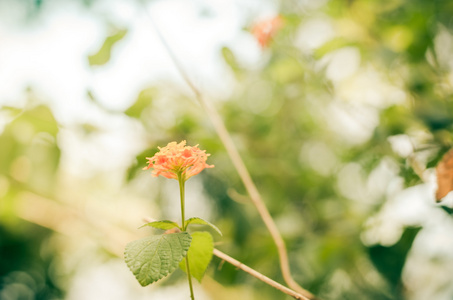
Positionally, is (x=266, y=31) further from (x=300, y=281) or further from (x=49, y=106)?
(x=300, y=281)

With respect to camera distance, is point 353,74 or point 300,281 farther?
point 353,74

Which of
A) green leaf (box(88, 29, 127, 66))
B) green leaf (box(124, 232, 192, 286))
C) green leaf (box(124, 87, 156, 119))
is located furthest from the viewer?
Answer: green leaf (box(124, 87, 156, 119))

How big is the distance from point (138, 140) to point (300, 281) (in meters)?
0.52

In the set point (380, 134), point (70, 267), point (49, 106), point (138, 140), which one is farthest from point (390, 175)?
point (70, 267)

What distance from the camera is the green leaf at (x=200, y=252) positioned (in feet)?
0.97

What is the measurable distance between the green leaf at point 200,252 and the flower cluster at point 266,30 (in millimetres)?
597

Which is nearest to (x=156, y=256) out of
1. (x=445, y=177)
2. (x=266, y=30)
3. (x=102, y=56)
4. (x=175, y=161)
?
(x=175, y=161)

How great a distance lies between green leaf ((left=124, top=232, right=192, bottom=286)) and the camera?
8.6 inches

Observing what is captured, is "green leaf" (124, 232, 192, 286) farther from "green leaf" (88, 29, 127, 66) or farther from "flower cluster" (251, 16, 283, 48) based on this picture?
"flower cluster" (251, 16, 283, 48)

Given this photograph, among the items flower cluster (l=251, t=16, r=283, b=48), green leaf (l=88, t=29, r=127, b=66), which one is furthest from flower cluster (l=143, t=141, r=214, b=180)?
flower cluster (l=251, t=16, r=283, b=48)

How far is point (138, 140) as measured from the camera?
774mm

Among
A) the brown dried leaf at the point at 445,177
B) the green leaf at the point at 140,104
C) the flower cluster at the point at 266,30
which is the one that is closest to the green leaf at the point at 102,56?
the green leaf at the point at 140,104

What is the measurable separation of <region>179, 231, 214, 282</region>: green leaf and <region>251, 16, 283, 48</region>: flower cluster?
23.5 inches

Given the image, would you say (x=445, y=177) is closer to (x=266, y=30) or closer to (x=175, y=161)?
(x=175, y=161)
